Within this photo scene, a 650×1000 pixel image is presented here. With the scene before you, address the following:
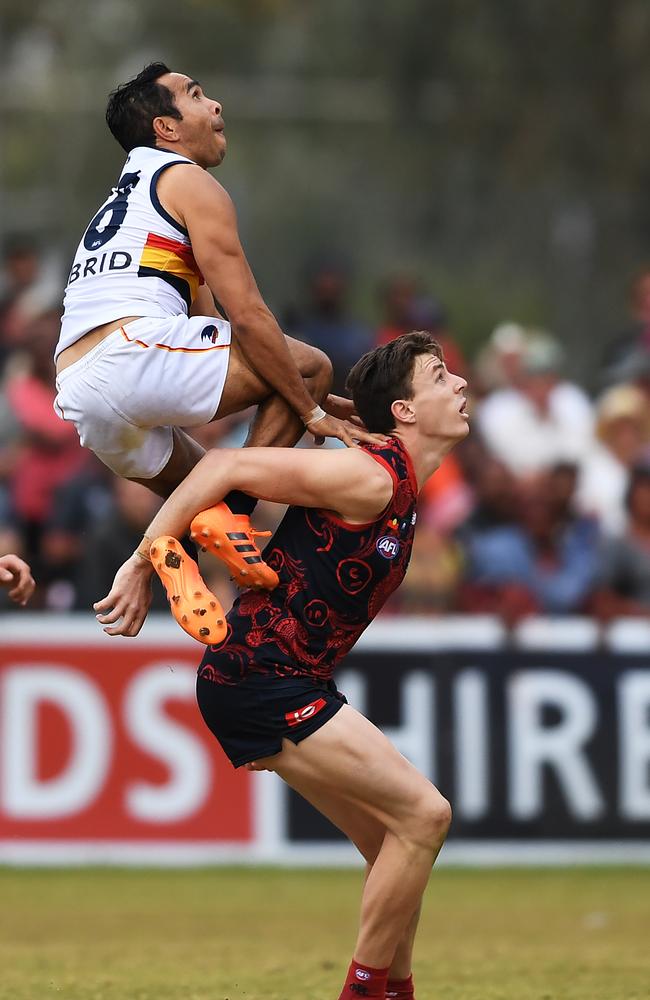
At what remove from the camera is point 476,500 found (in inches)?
523

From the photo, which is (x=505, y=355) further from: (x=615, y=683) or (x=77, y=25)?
(x=77, y=25)

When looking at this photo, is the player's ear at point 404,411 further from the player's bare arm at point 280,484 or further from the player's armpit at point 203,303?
the player's armpit at point 203,303

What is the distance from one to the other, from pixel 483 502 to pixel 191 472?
21.9 feet

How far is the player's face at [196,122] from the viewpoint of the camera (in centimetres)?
689

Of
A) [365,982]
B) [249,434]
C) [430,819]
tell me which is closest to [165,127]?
[249,434]

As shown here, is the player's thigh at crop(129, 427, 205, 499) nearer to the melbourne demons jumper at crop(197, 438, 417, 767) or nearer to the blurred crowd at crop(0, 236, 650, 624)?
the melbourne demons jumper at crop(197, 438, 417, 767)

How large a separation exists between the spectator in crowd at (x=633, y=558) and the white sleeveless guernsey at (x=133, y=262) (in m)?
6.51

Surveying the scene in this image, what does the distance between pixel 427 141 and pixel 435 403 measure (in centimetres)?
2066

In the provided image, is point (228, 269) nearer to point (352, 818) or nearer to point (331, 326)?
point (352, 818)

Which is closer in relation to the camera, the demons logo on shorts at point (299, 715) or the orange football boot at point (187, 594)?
the orange football boot at point (187, 594)

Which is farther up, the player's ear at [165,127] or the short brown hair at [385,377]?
the player's ear at [165,127]

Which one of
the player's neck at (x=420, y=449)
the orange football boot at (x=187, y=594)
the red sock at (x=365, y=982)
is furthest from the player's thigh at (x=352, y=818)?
the player's neck at (x=420, y=449)

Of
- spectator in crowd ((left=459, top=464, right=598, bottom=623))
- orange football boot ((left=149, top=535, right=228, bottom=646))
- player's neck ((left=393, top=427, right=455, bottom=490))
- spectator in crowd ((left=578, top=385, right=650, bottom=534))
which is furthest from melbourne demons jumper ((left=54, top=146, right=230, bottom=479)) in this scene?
spectator in crowd ((left=578, top=385, right=650, bottom=534))

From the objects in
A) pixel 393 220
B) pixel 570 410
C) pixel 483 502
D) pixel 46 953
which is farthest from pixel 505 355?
pixel 393 220
